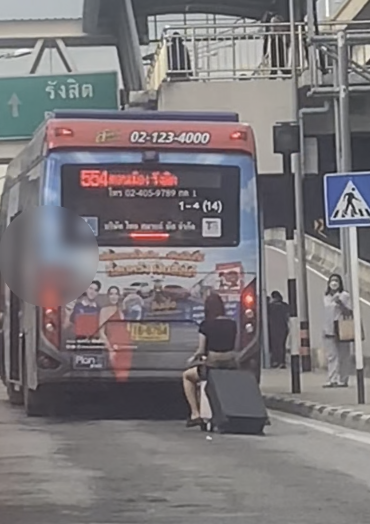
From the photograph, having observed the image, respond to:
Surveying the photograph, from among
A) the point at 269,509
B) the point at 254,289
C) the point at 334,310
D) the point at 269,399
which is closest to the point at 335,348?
the point at 334,310

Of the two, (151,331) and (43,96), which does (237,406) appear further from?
(43,96)

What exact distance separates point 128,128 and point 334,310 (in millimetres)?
6509

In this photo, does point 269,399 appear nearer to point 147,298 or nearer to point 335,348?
point 335,348

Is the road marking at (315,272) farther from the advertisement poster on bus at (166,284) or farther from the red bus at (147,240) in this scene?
the advertisement poster on bus at (166,284)

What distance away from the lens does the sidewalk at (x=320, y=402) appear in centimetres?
1765

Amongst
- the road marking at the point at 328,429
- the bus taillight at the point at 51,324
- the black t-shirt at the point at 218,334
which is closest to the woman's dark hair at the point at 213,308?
the black t-shirt at the point at 218,334

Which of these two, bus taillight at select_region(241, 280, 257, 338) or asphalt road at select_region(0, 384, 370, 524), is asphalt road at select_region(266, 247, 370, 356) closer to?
bus taillight at select_region(241, 280, 257, 338)

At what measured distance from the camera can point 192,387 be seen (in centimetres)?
1770

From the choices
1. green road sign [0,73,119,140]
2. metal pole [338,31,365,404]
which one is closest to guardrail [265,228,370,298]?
metal pole [338,31,365,404]

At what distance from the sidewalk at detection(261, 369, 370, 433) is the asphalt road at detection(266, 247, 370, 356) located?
2368mm

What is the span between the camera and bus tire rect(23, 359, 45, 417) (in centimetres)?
1950

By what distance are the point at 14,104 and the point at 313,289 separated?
9.07m

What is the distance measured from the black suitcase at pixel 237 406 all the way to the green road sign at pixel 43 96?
64.1 ft

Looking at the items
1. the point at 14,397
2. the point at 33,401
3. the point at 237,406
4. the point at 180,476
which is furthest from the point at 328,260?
the point at 180,476
